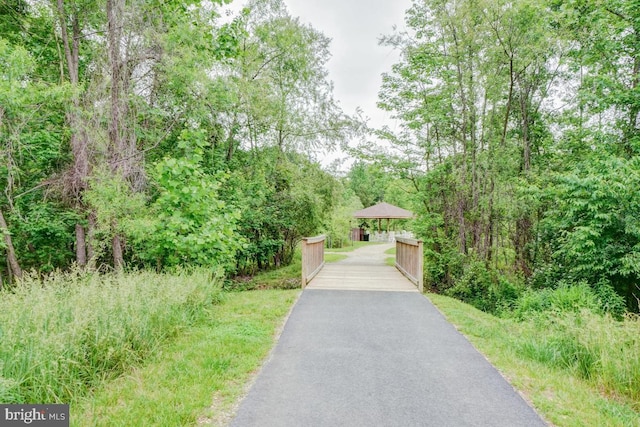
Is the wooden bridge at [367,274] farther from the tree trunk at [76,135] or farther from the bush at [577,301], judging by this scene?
the tree trunk at [76,135]

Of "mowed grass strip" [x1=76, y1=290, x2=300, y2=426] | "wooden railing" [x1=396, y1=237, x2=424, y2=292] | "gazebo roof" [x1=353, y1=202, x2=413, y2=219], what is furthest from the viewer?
"gazebo roof" [x1=353, y1=202, x2=413, y2=219]

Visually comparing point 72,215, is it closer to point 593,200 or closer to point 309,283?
point 309,283

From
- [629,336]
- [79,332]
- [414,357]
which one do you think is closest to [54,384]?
[79,332]

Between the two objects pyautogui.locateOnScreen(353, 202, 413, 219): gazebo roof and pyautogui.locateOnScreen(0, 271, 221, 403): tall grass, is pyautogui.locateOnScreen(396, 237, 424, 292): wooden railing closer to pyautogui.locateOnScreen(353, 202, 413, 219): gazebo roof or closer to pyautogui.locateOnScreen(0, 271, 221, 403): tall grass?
pyautogui.locateOnScreen(0, 271, 221, 403): tall grass

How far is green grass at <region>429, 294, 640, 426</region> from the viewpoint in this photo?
257 centimetres

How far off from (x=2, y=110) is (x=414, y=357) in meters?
7.38

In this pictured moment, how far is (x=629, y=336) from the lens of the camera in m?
3.53

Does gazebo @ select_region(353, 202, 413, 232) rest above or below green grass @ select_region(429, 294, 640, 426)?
above

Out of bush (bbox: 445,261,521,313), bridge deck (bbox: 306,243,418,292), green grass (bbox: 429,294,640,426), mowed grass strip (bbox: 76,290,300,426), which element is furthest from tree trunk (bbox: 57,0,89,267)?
bush (bbox: 445,261,521,313)

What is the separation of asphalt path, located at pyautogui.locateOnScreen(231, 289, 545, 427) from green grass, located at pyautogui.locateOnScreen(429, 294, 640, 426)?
16 centimetres

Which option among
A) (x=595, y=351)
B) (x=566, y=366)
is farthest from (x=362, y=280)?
(x=595, y=351)

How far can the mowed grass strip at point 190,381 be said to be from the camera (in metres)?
2.40

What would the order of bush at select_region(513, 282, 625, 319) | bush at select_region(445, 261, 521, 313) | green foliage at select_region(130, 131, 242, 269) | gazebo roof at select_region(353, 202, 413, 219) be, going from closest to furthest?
bush at select_region(513, 282, 625, 319)
green foliage at select_region(130, 131, 242, 269)
bush at select_region(445, 261, 521, 313)
gazebo roof at select_region(353, 202, 413, 219)

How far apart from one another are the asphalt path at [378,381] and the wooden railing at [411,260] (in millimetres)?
2528
